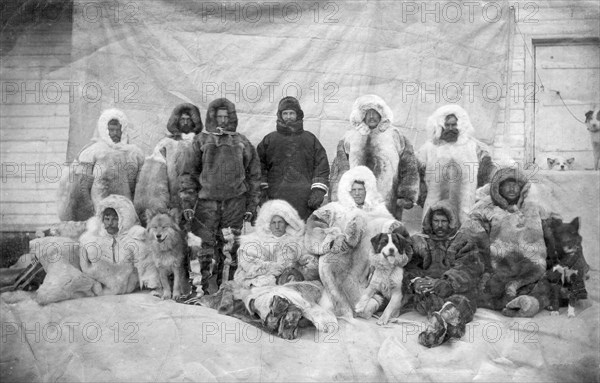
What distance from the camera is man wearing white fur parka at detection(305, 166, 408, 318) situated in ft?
29.8

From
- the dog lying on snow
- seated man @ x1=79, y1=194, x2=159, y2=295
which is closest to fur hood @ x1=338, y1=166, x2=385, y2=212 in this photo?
the dog lying on snow

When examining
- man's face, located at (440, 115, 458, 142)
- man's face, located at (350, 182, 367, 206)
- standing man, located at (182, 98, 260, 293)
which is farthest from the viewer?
man's face, located at (440, 115, 458, 142)

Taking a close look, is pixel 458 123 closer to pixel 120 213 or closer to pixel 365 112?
pixel 365 112

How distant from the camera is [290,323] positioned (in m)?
8.88

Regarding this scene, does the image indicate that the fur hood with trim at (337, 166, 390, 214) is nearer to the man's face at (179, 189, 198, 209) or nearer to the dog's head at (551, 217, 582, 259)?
the man's face at (179, 189, 198, 209)

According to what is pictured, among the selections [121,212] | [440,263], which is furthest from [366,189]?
[121,212]

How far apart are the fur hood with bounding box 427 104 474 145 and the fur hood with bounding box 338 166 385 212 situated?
0.67m

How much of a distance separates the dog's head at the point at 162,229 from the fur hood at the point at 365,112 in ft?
5.04

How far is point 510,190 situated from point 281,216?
5.32 ft

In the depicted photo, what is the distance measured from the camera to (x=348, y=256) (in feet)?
30.2

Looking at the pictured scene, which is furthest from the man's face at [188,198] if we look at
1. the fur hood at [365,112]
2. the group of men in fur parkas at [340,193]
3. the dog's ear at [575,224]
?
the dog's ear at [575,224]

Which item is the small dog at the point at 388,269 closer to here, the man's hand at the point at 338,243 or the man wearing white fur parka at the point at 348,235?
the man wearing white fur parka at the point at 348,235

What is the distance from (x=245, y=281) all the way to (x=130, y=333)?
88 cm

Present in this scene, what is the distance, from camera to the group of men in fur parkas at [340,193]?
9055 millimetres
